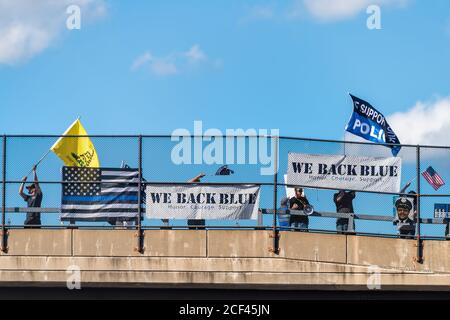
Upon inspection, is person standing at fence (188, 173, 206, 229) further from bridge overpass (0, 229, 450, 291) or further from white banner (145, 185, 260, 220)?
bridge overpass (0, 229, 450, 291)

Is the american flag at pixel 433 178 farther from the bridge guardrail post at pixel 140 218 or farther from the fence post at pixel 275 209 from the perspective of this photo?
the bridge guardrail post at pixel 140 218

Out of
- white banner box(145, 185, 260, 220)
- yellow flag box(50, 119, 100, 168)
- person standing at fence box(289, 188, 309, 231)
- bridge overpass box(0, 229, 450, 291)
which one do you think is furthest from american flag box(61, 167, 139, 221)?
person standing at fence box(289, 188, 309, 231)

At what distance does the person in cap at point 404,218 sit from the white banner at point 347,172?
33cm

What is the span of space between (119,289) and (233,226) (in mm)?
2715

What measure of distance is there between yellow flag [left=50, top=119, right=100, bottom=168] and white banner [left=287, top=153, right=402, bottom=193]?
4.40m

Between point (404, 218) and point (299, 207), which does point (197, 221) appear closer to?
point (299, 207)

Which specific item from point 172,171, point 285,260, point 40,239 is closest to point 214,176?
point 172,171

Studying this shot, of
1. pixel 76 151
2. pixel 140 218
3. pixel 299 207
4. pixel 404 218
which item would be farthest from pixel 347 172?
pixel 76 151

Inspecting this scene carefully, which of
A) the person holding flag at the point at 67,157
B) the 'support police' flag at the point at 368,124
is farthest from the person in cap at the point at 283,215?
the person holding flag at the point at 67,157

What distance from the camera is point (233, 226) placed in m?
23.1

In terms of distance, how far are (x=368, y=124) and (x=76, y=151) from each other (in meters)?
7.31

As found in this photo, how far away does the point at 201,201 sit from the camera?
23.5m

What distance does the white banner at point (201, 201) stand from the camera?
76.8ft
